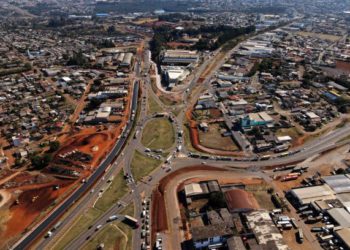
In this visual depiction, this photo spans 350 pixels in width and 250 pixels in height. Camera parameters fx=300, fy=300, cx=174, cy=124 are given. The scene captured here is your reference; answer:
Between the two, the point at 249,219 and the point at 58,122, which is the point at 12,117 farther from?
the point at 249,219

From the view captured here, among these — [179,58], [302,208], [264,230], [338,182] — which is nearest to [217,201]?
[264,230]

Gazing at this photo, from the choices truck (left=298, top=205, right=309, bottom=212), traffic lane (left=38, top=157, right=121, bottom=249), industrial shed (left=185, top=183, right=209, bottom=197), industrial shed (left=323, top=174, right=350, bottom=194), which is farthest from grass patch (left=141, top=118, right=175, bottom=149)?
industrial shed (left=323, top=174, right=350, bottom=194)

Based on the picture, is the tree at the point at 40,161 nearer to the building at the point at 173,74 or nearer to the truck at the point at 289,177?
the truck at the point at 289,177

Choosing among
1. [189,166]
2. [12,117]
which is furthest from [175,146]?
[12,117]

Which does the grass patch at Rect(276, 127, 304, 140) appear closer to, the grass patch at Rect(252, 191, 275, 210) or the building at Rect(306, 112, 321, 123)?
the building at Rect(306, 112, 321, 123)

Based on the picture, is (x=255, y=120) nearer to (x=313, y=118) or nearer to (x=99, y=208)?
(x=313, y=118)

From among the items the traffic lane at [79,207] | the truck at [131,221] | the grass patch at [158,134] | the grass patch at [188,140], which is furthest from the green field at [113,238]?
the grass patch at [188,140]
